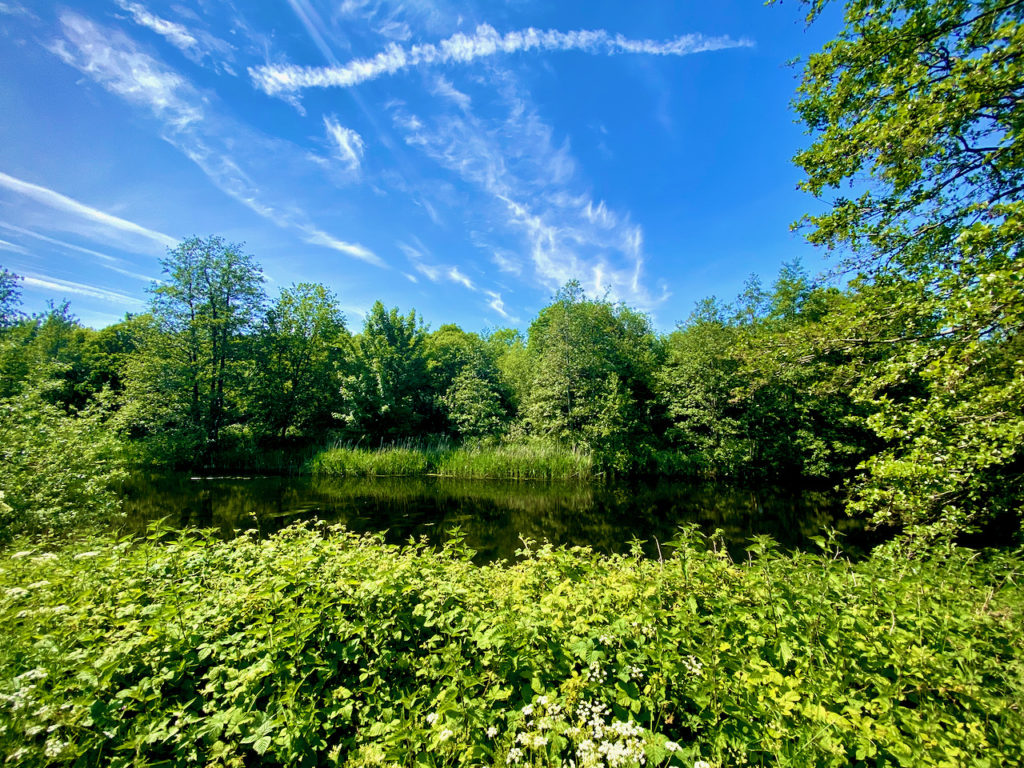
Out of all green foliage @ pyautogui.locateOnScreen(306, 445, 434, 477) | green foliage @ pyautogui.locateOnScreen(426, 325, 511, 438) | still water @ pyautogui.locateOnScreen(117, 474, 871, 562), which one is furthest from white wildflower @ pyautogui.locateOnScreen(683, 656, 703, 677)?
green foliage @ pyautogui.locateOnScreen(426, 325, 511, 438)

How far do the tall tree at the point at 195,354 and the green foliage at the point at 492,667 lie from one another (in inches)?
742

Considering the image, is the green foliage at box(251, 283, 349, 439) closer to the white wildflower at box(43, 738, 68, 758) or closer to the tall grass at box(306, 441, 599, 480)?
the tall grass at box(306, 441, 599, 480)

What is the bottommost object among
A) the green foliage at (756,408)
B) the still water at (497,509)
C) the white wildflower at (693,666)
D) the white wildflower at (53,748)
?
the still water at (497,509)

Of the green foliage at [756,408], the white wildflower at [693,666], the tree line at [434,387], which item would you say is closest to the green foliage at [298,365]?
the tree line at [434,387]

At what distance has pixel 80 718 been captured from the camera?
1.72 meters

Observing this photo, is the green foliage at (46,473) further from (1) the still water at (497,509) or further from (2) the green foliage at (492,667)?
(2) the green foliage at (492,667)

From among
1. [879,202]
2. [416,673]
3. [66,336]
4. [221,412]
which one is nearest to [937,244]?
[879,202]

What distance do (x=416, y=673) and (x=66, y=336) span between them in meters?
46.9

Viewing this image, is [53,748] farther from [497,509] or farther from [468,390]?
[468,390]

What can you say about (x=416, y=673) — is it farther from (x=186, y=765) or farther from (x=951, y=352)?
(x=951, y=352)

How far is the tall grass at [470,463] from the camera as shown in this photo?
55.0ft

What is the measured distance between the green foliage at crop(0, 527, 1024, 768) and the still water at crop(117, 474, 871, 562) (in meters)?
4.13

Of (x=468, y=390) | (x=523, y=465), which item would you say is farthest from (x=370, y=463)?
(x=523, y=465)

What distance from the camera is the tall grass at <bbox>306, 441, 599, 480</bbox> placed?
16.8m
